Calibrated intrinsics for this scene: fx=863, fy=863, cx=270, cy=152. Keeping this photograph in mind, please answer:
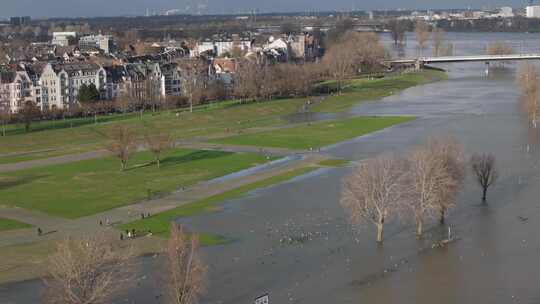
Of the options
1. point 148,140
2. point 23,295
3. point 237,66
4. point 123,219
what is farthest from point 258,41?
point 23,295

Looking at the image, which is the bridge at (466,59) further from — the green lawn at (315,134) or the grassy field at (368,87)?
the green lawn at (315,134)

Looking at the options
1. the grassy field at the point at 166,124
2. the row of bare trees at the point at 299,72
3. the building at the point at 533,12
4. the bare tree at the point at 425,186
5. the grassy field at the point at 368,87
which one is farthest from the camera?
the building at the point at 533,12

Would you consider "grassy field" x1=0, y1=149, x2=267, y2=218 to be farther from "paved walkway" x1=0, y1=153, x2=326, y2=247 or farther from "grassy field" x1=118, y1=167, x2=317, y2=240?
"grassy field" x1=118, y1=167, x2=317, y2=240

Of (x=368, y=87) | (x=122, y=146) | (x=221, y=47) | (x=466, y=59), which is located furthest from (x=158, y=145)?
(x=221, y=47)

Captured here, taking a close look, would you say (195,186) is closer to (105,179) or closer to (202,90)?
(105,179)

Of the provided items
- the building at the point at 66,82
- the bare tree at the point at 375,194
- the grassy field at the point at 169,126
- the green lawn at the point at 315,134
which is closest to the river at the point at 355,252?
the bare tree at the point at 375,194

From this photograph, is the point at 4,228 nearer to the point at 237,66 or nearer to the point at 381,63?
the point at 237,66
